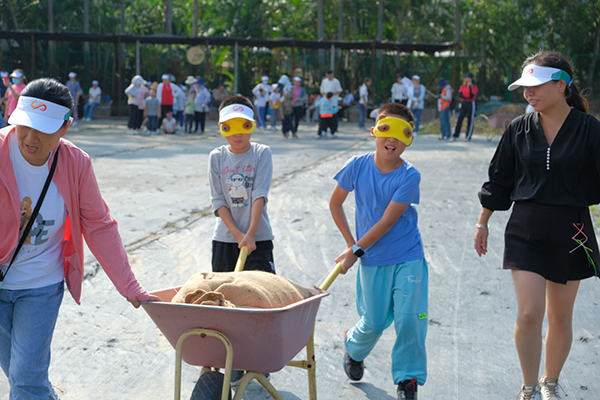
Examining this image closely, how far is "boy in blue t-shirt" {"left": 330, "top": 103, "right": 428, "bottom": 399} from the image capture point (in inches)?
166

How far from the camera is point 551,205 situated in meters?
4.07

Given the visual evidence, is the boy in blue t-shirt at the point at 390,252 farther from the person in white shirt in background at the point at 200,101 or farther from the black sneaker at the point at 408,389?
the person in white shirt in background at the point at 200,101

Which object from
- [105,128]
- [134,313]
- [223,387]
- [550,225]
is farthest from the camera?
[105,128]

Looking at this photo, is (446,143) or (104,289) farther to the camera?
(446,143)

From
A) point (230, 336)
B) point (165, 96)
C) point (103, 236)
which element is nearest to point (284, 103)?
point (165, 96)

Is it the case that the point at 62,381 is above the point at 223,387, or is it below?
below

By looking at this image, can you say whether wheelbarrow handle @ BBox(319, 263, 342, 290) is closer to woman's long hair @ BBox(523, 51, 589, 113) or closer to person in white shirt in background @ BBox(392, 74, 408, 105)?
woman's long hair @ BBox(523, 51, 589, 113)

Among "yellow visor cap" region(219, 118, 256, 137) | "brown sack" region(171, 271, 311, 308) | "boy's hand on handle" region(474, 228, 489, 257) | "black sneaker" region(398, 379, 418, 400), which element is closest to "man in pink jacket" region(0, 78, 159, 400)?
"brown sack" region(171, 271, 311, 308)

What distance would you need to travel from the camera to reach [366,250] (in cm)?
439

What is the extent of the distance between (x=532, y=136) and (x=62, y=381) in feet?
9.78

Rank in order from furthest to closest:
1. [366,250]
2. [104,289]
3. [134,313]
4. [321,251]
→ 1. [321,251]
2. [104,289]
3. [134,313]
4. [366,250]

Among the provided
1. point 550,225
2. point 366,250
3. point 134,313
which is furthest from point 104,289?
point 550,225

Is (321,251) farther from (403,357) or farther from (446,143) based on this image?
(446,143)

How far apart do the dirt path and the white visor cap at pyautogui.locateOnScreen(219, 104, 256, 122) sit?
156 centimetres
